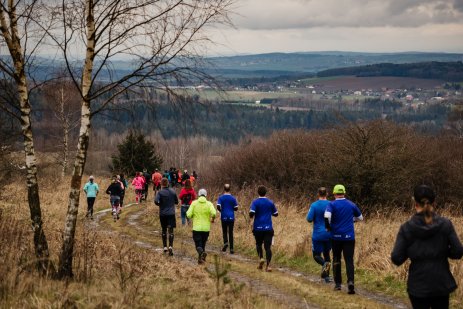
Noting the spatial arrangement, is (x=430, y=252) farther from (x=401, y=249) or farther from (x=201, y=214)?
(x=201, y=214)

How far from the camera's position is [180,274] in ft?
33.6

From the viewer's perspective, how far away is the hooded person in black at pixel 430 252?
5766 millimetres

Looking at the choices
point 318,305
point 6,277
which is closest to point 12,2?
point 6,277

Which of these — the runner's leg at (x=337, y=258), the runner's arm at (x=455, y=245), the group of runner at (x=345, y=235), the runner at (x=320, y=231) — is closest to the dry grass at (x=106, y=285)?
the group of runner at (x=345, y=235)

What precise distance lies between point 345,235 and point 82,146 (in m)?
4.95

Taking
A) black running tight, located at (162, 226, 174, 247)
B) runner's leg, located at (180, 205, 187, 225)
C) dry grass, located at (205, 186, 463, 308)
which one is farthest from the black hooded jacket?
runner's leg, located at (180, 205, 187, 225)

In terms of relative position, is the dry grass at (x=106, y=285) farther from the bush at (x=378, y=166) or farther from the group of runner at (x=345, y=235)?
the bush at (x=378, y=166)

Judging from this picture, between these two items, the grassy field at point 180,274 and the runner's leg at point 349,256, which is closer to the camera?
the grassy field at point 180,274


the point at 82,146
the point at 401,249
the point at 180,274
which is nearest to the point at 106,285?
the point at 82,146

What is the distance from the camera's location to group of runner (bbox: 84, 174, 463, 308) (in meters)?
5.80

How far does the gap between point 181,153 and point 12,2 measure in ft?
321

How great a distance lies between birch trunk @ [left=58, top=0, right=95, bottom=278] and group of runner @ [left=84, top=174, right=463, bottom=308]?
14.8 ft

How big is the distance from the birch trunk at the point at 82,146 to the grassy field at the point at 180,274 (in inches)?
10.0

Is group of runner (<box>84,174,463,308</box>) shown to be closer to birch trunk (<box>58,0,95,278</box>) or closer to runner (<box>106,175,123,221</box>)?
runner (<box>106,175,123,221</box>)
